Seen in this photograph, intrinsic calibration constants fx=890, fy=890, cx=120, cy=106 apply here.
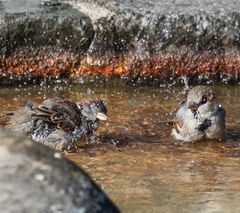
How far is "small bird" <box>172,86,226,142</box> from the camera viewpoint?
20.1 feet

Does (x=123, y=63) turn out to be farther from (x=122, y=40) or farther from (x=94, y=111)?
(x=94, y=111)

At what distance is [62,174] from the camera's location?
2926mm

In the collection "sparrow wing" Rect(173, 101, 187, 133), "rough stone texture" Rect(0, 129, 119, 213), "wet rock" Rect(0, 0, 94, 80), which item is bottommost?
"sparrow wing" Rect(173, 101, 187, 133)

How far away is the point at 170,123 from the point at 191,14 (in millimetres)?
1395

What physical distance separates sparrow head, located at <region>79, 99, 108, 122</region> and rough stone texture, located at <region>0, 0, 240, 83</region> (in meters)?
1.23

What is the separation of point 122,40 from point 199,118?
1286 mm

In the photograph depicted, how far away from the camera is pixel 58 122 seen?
590 cm

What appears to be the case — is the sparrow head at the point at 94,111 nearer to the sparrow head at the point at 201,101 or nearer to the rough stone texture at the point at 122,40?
the sparrow head at the point at 201,101

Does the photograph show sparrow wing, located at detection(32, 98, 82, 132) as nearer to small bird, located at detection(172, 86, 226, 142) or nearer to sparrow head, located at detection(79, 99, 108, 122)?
sparrow head, located at detection(79, 99, 108, 122)

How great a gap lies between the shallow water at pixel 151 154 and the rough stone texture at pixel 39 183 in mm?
1493

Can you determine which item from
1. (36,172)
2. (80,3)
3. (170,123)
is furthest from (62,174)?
(80,3)

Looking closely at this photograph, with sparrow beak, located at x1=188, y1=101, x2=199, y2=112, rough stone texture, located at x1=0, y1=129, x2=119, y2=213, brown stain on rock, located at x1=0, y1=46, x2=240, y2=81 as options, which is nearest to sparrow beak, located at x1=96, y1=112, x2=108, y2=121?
sparrow beak, located at x1=188, y1=101, x2=199, y2=112

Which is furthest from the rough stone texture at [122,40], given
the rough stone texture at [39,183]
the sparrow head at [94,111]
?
the rough stone texture at [39,183]

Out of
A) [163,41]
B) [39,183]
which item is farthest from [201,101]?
[39,183]
